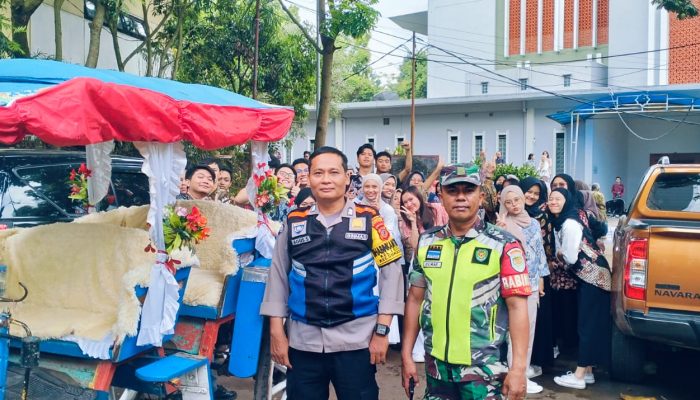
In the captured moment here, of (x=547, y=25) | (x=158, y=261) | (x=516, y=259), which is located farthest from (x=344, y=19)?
(x=547, y=25)

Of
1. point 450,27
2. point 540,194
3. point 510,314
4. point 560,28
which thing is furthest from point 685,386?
point 450,27

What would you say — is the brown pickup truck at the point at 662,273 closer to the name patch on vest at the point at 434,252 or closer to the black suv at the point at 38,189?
the name patch on vest at the point at 434,252

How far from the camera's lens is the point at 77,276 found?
3.72 meters

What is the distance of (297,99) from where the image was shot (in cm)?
1585

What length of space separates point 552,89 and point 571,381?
985 inches

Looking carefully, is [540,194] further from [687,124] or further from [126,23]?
[687,124]

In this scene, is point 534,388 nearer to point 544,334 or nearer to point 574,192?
point 544,334

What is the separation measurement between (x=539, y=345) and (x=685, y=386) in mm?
1319

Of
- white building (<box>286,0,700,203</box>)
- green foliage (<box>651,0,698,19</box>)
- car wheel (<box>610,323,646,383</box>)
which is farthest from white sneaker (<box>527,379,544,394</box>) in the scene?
white building (<box>286,0,700,203</box>)

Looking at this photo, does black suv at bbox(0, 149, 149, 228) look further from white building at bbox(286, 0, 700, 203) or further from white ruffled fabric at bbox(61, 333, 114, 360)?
white building at bbox(286, 0, 700, 203)

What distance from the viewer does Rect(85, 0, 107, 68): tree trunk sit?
9820 mm

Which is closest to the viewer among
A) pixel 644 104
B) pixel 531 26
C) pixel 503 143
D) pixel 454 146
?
pixel 644 104

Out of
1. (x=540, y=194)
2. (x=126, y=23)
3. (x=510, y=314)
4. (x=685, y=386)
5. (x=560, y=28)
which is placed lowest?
(x=685, y=386)

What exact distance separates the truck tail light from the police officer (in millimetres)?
2360
